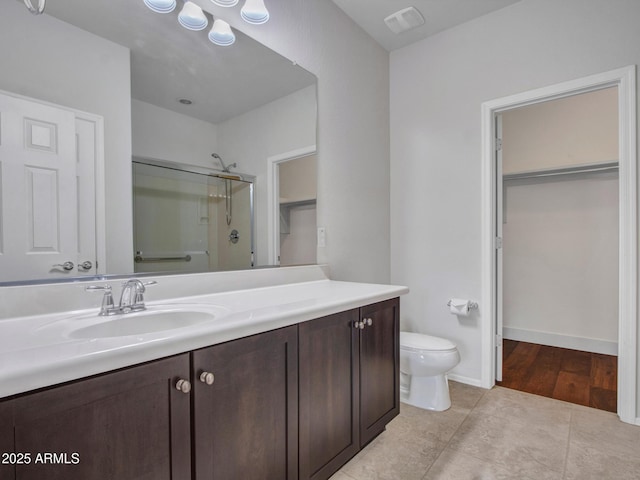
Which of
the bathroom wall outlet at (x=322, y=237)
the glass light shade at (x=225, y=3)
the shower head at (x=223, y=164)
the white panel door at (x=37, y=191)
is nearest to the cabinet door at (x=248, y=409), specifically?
the white panel door at (x=37, y=191)

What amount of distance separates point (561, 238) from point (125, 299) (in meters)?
3.65

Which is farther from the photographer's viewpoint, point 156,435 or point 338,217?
point 338,217

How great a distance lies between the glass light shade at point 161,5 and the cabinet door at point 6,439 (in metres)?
1.49

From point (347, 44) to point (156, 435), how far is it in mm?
2551

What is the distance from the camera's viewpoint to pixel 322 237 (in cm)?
219

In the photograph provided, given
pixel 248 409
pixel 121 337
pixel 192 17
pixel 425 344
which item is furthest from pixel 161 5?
pixel 425 344

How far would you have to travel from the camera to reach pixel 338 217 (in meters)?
2.31

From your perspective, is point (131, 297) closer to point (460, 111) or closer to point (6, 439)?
point (6, 439)

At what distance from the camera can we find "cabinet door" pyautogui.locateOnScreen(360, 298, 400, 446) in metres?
1.53

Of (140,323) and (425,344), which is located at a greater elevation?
(140,323)

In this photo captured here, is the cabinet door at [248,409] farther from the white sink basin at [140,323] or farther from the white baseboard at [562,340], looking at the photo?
the white baseboard at [562,340]

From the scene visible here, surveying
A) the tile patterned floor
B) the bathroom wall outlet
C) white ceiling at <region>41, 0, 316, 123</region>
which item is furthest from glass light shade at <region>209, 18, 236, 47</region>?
the tile patterned floor

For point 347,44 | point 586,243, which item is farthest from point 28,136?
point 586,243

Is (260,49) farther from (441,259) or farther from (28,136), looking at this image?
(441,259)
